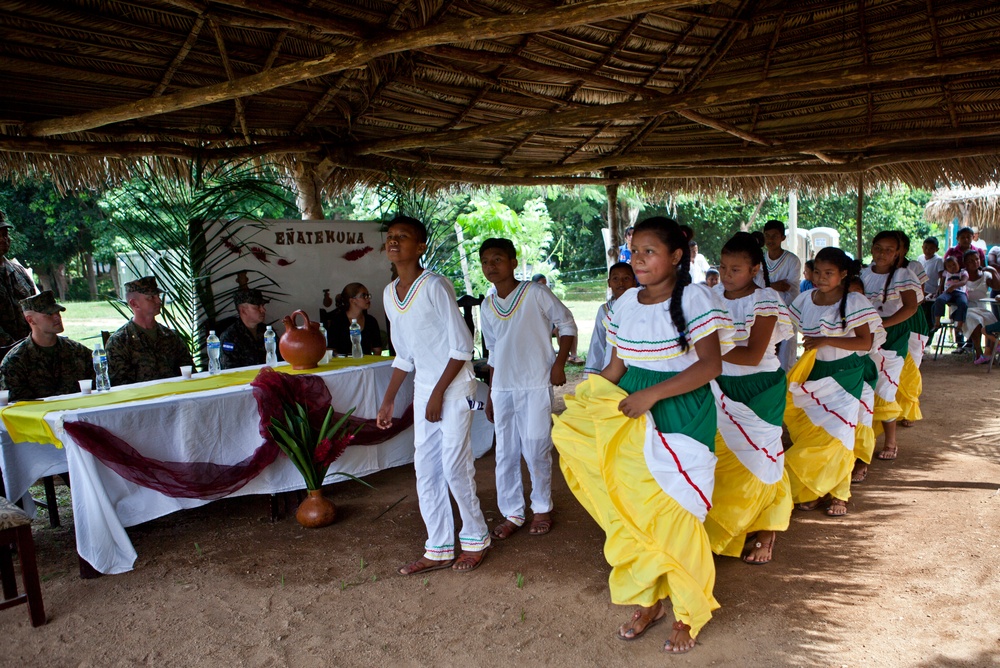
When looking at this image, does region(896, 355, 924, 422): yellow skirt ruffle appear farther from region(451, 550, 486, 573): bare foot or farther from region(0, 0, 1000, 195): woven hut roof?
region(451, 550, 486, 573): bare foot

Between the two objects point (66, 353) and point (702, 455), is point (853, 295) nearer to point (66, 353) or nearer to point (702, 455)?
point (702, 455)

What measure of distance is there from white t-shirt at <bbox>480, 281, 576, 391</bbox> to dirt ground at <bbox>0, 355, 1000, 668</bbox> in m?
0.91

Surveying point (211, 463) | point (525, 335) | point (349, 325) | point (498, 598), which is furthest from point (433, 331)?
point (349, 325)

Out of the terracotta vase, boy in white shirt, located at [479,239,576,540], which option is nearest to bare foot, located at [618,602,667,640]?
boy in white shirt, located at [479,239,576,540]

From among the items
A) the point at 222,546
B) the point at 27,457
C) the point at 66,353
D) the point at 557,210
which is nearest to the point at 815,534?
the point at 222,546

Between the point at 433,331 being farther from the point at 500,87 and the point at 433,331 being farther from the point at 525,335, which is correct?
the point at 500,87

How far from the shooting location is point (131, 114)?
4.77 metres

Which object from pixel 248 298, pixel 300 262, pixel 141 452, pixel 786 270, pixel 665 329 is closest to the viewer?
pixel 665 329

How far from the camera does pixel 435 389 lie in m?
3.43

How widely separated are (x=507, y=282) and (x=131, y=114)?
111 inches

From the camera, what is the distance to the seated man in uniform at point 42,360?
4445 millimetres

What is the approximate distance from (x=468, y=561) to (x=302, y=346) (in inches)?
79.0

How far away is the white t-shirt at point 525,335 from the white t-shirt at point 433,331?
0.47 meters

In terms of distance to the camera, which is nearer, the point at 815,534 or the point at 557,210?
the point at 815,534
